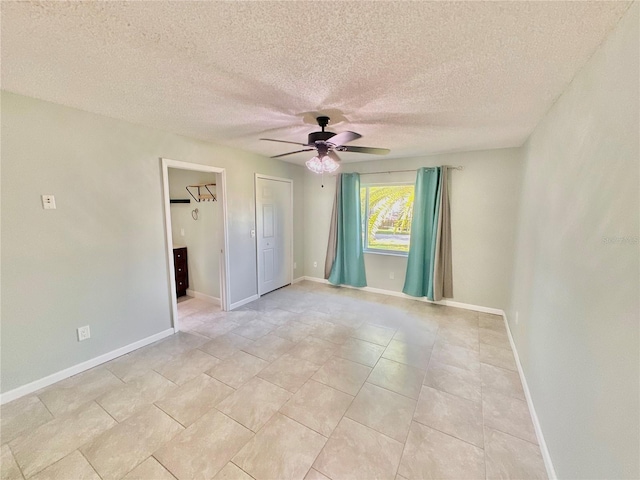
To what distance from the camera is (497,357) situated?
2.67 metres

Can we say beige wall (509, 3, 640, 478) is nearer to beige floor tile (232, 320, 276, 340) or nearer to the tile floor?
the tile floor

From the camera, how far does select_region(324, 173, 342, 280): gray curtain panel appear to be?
15.5 feet

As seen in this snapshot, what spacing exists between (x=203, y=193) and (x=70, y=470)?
332 cm

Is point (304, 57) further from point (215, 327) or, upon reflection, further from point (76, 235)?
point (215, 327)

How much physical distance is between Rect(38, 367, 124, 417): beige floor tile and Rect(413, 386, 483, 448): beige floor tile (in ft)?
8.31

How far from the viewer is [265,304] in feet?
13.4

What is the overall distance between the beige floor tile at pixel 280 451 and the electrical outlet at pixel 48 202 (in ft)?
7.88

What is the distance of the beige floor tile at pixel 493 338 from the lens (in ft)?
9.58

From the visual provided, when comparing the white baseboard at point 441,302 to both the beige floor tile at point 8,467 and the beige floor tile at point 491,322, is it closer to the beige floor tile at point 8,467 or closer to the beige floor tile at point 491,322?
the beige floor tile at point 491,322

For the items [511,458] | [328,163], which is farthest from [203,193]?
[511,458]

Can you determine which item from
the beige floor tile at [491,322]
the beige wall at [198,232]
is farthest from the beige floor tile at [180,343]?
the beige floor tile at [491,322]

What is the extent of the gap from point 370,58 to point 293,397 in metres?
2.42

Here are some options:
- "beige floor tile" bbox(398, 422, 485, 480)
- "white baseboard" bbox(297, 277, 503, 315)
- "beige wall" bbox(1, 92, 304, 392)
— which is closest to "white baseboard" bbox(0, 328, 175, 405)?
"beige wall" bbox(1, 92, 304, 392)

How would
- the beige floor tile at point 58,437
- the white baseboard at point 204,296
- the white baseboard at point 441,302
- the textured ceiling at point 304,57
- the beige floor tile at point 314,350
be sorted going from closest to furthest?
the textured ceiling at point 304,57 → the beige floor tile at point 58,437 → the beige floor tile at point 314,350 → the white baseboard at point 441,302 → the white baseboard at point 204,296
